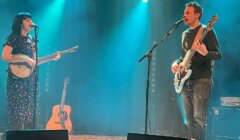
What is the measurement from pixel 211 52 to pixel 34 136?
2.41 meters

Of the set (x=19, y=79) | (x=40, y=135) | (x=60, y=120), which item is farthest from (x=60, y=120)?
(x=40, y=135)

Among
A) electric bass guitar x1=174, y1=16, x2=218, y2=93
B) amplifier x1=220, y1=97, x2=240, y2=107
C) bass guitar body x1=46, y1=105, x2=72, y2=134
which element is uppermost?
electric bass guitar x1=174, y1=16, x2=218, y2=93

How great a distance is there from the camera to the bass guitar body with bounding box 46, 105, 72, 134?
6.76 metres

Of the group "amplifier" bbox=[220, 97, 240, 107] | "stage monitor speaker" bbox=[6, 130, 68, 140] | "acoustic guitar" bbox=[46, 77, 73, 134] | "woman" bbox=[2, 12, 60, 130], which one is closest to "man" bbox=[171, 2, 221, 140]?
"amplifier" bbox=[220, 97, 240, 107]

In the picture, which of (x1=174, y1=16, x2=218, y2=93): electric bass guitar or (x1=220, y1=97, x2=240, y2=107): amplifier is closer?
(x1=174, y1=16, x2=218, y2=93): electric bass guitar

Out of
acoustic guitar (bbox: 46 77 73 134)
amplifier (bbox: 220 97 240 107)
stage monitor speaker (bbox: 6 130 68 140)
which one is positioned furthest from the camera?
acoustic guitar (bbox: 46 77 73 134)

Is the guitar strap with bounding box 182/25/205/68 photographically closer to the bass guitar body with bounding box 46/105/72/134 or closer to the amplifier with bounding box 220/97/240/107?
the amplifier with bounding box 220/97/240/107

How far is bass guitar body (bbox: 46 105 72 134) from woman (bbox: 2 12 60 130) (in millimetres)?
1510

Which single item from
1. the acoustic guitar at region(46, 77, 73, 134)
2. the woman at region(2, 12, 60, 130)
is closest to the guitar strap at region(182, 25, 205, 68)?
the woman at region(2, 12, 60, 130)

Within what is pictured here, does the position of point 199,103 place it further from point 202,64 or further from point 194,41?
point 194,41

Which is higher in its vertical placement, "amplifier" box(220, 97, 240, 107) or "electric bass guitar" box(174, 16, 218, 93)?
"electric bass guitar" box(174, 16, 218, 93)

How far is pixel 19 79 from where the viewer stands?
5.15 meters

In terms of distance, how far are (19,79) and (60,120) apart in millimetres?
1905

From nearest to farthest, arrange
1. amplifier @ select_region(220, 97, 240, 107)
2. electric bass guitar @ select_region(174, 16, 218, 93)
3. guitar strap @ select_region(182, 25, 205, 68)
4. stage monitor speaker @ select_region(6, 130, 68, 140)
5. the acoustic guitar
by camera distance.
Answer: stage monitor speaker @ select_region(6, 130, 68, 140), electric bass guitar @ select_region(174, 16, 218, 93), guitar strap @ select_region(182, 25, 205, 68), amplifier @ select_region(220, 97, 240, 107), the acoustic guitar
